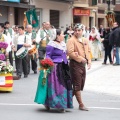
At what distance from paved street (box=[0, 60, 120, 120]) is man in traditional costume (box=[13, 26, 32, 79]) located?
1.09ft

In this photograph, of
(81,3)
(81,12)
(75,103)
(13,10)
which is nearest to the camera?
(75,103)

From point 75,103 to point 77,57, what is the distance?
158 centimetres

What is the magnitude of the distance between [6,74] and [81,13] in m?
31.4

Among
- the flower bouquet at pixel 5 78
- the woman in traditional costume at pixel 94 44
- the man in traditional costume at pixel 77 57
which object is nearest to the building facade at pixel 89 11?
the woman in traditional costume at pixel 94 44

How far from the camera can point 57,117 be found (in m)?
8.48

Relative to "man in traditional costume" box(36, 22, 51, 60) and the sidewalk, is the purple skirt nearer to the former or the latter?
the sidewalk

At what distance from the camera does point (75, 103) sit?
33.0ft

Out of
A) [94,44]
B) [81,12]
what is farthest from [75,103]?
[81,12]

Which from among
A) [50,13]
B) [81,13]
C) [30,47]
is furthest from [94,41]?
[81,13]

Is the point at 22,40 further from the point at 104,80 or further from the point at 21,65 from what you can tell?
the point at 104,80

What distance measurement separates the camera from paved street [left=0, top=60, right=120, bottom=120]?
28.2 ft

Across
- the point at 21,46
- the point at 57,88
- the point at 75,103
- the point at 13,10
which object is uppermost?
the point at 13,10

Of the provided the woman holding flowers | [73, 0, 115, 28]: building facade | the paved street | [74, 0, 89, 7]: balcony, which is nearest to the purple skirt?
the woman holding flowers

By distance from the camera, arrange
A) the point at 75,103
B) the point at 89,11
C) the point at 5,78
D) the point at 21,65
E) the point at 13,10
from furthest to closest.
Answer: the point at 89,11
the point at 13,10
the point at 21,65
the point at 5,78
the point at 75,103
